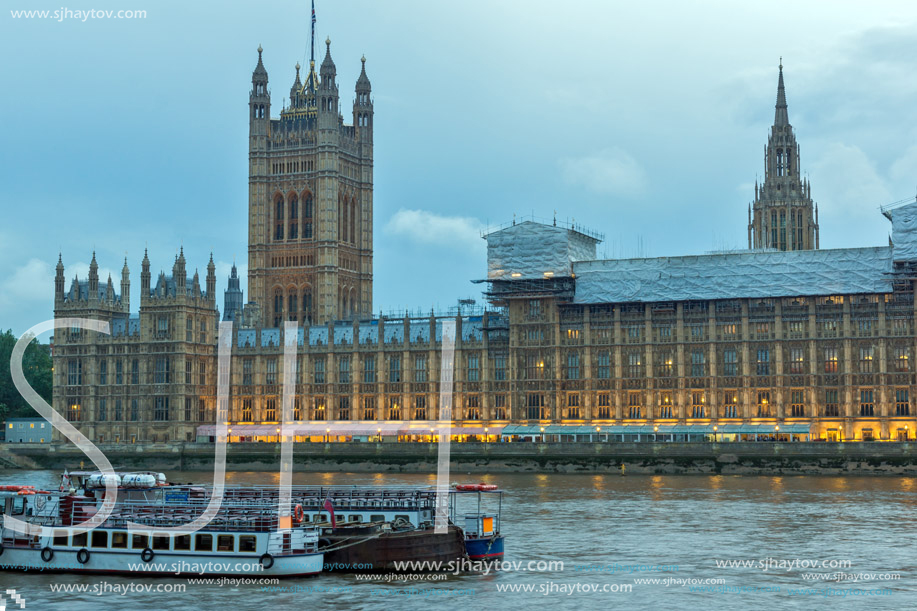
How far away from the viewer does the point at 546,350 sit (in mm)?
147625

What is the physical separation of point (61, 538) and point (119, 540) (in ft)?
8.91

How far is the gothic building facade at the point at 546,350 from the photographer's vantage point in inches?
5315

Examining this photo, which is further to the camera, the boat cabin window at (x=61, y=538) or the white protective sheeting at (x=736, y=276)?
the white protective sheeting at (x=736, y=276)

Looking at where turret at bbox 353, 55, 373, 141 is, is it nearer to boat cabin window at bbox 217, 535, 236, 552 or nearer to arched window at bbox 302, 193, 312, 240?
arched window at bbox 302, 193, 312, 240

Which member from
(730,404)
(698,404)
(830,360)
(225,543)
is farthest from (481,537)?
(698,404)

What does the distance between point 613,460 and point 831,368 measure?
83.5 feet

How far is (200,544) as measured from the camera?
57938mm

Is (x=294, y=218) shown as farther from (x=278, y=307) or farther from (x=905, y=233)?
(x=905, y=233)

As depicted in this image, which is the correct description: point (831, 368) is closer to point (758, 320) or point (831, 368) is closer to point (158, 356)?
point (758, 320)

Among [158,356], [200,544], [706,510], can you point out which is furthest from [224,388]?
[200,544]

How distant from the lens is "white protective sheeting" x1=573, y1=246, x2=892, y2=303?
135 meters

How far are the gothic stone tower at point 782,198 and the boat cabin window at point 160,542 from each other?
143 metres

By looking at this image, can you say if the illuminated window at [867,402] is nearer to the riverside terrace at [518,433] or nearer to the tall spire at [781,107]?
the riverside terrace at [518,433]

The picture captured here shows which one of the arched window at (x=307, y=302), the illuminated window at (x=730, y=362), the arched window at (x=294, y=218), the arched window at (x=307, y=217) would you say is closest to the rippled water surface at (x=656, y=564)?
the illuminated window at (x=730, y=362)
